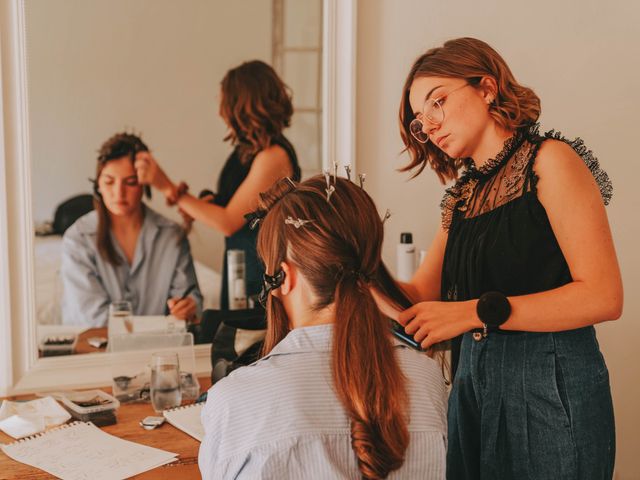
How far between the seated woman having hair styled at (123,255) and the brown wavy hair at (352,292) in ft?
2.56

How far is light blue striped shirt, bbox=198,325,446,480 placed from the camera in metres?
1.00

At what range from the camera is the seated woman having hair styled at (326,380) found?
1.00m

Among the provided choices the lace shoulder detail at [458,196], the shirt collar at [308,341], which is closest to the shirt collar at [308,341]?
the shirt collar at [308,341]

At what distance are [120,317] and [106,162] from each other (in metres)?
0.40

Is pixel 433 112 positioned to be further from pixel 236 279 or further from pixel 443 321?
pixel 236 279

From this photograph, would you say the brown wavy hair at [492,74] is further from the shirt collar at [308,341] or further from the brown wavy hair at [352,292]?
the shirt collar at [308,341]

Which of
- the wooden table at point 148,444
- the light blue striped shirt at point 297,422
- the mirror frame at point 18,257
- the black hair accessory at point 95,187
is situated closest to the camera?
the light blue striped shirt at point 297,422

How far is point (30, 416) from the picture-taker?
4.92 ft

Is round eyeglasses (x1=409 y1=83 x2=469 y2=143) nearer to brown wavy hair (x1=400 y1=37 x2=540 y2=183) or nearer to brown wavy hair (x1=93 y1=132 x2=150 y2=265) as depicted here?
brown wavy hair (x1=400 y1=37 x2=540 y2=183)

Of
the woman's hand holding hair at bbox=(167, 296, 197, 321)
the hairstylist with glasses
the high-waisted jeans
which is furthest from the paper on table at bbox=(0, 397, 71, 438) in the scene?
the high-waisted jeans

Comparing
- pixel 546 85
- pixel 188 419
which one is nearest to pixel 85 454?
pixel 188 419

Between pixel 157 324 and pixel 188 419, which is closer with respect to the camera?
pixel 188 419

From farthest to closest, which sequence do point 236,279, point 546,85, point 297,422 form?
point 546,85
point 236,279
point 297,422

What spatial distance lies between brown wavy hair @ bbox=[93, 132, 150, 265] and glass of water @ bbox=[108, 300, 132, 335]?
4.3 inches
